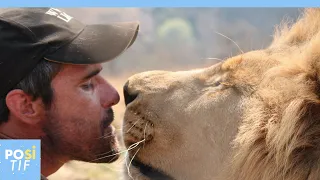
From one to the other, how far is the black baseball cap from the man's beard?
0.16 meters

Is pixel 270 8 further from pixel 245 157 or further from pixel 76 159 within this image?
pixel 76 159

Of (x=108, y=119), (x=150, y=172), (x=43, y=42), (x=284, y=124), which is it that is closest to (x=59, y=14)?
(x=43, y=42)

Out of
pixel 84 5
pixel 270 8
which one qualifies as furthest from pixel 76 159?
pixel 270 8

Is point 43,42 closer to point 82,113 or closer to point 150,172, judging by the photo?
point 82,113

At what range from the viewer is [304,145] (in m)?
1.41

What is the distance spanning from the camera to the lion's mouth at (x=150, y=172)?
164cm

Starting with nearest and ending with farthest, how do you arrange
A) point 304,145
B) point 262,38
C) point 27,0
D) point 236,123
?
1. point 304,145
2. point 236,123
3. point 27,0
4. point 262,38

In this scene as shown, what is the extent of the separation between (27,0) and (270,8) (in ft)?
2.19

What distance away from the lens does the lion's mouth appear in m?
1.64

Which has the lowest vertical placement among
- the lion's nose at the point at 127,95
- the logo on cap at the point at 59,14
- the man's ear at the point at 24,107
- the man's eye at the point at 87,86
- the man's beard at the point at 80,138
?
the man's beard at the point at 80,138

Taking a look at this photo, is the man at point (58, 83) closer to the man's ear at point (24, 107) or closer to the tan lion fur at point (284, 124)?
the man's ear at point (24, 107)

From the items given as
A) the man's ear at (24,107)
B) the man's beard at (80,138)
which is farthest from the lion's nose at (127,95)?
the man's ear at (24,107)

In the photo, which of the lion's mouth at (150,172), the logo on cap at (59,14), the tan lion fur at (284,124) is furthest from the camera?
the logo on cap at (59,14)

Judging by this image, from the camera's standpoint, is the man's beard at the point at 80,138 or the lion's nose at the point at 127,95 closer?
the lion's nose at the point at 127,95
